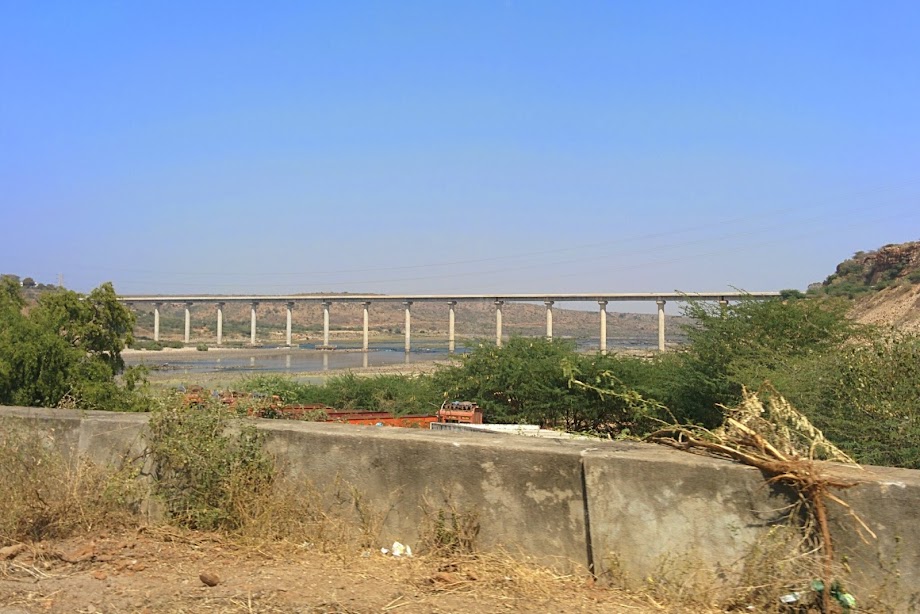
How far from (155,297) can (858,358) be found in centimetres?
12589

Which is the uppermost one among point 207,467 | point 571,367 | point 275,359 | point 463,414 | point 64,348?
point 64,348

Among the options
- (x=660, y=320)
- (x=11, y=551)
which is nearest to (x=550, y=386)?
(x=11, y=551)

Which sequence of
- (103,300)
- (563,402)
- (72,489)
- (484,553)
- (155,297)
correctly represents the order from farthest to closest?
(155,297)
(103,300)
(563,402)
(72,489)
(484,553)

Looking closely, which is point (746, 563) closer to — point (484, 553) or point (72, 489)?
point (484, 553)

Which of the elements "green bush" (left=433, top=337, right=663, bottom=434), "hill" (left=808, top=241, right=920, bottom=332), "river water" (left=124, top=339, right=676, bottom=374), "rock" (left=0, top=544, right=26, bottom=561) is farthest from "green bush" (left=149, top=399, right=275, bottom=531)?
"river water" (left=124, top=339, right=676, bottom=374)

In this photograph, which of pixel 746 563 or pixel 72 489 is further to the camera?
pixel 72 489

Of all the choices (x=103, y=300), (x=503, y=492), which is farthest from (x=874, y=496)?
(x=103, y=300)

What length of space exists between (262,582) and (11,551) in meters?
1.73

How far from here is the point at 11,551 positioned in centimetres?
490

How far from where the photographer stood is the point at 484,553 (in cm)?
464

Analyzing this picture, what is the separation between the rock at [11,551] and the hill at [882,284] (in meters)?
42.5

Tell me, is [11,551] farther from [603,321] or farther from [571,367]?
[603,321]

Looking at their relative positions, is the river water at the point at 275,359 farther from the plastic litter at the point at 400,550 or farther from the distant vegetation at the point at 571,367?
the plastic litter at the point at 400,550

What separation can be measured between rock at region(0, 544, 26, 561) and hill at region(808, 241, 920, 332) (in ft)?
140
